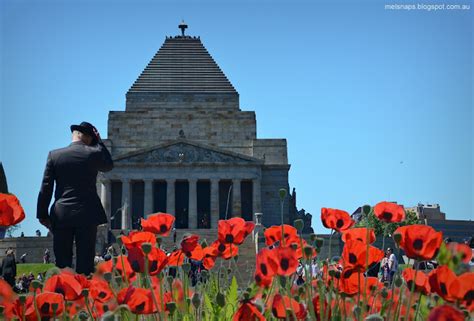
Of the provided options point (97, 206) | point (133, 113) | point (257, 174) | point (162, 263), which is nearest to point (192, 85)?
point (133, 113)

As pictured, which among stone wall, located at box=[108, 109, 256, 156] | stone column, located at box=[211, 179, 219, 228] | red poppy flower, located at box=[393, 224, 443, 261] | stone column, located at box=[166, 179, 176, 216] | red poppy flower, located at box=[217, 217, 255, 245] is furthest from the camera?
stone wall, located at box=[108, 109, 256, 156]

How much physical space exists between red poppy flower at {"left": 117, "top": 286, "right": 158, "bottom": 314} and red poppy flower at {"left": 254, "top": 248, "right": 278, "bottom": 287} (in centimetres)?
64

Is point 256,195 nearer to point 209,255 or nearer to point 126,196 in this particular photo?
point 126,196

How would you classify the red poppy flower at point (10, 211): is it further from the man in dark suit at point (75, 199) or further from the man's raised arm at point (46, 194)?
the man's raised arm at point (46, 194)

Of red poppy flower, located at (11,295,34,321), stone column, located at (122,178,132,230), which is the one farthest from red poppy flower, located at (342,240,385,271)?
stone column, located at (122,178,132,230)

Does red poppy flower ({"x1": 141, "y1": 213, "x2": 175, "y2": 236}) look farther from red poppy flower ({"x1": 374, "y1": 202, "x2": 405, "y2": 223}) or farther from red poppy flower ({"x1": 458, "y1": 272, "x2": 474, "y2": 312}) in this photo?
red poppy flower ({"x1": 458, "y1": 272, "x2": 474, "y2": 312})

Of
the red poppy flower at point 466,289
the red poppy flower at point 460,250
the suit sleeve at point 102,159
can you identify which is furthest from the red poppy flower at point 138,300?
the suit sleeve at point 102,159

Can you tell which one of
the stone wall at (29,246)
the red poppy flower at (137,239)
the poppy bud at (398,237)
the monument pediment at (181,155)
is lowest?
the stone wall at (29,246)

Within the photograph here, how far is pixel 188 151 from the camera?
64.9 meters

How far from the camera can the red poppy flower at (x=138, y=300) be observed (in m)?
3.77

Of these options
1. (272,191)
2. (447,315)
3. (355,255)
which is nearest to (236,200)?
(272,191)

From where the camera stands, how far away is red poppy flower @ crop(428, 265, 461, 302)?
3559 millimetres

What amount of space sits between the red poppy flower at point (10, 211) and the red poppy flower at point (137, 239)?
2.23ft

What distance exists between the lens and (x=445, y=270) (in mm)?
3666
